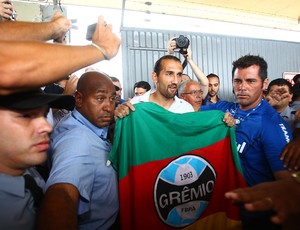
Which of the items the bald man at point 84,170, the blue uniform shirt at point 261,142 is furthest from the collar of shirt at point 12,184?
the blue uniform shirt at point 261,142

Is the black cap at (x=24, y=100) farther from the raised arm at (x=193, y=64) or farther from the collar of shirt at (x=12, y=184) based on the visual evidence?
the raised arm at (x=193, y=64)

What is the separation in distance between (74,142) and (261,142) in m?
1.45

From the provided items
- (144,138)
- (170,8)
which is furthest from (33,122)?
(170,8)

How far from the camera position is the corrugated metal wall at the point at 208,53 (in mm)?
5520

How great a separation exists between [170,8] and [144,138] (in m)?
5.64

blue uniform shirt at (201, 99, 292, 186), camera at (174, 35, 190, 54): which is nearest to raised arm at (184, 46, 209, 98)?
camera at (174, 35, 190, 54)

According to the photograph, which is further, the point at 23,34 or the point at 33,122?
the point at 23,34

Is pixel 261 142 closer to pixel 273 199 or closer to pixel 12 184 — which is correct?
pixel 273 199

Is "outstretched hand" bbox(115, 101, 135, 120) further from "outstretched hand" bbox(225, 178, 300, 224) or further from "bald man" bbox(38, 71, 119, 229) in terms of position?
"outstretched hand" bbox(225, 178, 300, 224)

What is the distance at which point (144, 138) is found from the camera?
5.55 ft

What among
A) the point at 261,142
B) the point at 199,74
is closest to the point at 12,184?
the point at 261,142

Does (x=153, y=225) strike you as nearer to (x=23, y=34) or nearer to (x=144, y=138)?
(x=144, y=138)

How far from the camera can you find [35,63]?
70 centimetres

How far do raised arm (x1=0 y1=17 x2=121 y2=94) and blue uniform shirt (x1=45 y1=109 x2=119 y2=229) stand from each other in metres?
0.54
